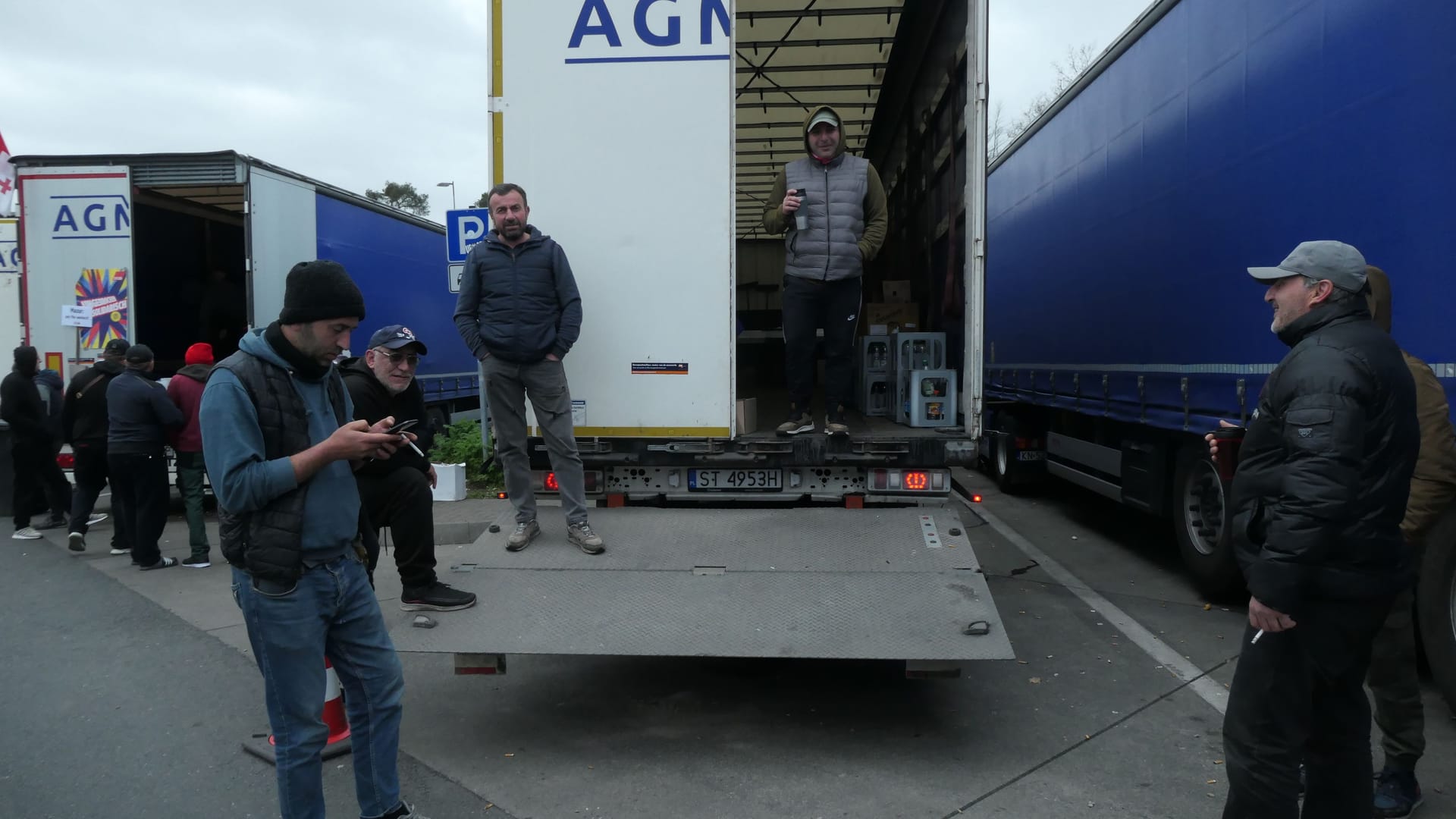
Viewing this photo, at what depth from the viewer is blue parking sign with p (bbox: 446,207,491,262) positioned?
8.91 meters

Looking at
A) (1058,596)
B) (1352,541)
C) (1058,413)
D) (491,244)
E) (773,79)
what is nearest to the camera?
(1352,541)

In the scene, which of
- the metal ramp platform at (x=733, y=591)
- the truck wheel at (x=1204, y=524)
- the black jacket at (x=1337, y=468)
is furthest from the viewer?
the truck wheel at (x=1204, y=524)

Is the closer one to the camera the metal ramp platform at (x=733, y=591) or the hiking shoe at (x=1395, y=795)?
the hiking shoe at (x=1395, y=795)

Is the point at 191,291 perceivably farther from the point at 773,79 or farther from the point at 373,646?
the point at 373,646

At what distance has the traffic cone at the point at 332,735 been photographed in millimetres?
4277

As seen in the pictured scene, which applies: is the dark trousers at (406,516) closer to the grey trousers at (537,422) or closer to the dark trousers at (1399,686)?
the grey trousers at (537,422)

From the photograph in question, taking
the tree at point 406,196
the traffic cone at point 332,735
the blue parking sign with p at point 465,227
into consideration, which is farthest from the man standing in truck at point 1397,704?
the tree at point 406,196

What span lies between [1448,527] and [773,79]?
6.96 metres

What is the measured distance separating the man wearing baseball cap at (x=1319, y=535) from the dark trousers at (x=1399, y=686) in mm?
665

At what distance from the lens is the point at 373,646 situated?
10.8 feet

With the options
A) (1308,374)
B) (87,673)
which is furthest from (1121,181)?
(87,673)

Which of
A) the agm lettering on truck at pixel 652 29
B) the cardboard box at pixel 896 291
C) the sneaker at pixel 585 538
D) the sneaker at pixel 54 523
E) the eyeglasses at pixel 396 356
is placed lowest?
the sneaker at pixel 54 523

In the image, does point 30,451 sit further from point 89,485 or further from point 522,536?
point 522,536

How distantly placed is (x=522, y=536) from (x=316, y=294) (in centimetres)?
246
